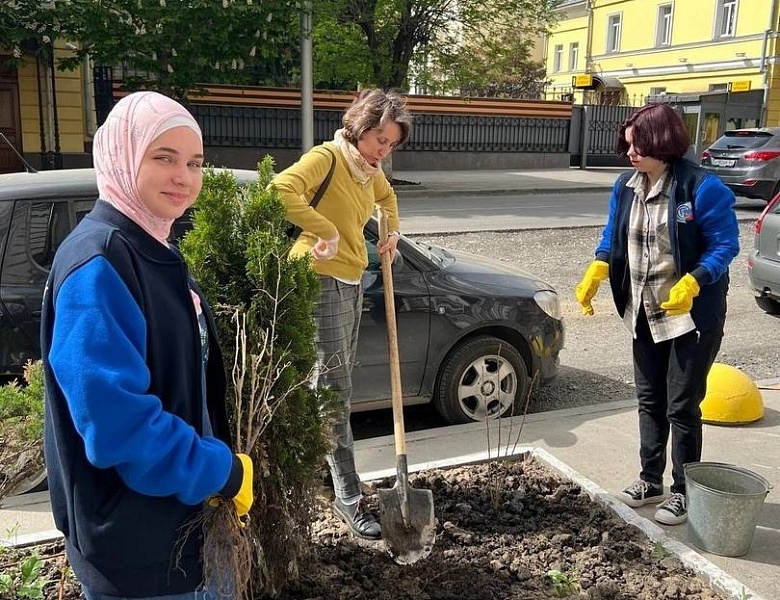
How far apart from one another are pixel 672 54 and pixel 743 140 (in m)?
19.8

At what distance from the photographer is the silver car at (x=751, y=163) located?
16844 mm

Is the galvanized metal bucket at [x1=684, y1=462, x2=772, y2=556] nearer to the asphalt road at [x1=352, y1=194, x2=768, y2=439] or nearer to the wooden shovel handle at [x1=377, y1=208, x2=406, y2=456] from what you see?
the wooden shovel handle at [x1=377, y1=208, x2=406, y2=456]

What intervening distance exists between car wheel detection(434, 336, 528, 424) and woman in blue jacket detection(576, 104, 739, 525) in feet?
4.38

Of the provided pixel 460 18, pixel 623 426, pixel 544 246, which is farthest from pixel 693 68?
pixel 623 426

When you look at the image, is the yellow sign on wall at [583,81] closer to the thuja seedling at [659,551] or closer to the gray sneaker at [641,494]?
the gray sneaker at [641,494]

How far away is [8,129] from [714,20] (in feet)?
92.8

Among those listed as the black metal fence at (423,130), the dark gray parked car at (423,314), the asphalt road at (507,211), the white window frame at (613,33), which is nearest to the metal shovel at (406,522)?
the dark gray parked car at (423,314)

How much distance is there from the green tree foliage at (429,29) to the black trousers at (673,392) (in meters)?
14.9

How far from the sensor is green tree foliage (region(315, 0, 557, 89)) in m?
18.5

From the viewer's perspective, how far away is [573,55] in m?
43.1

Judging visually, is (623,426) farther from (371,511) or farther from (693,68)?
(693,68)

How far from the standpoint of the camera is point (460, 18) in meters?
19.3

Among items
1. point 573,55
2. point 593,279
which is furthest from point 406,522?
point 573,55

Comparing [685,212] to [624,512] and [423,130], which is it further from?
[423,130]
